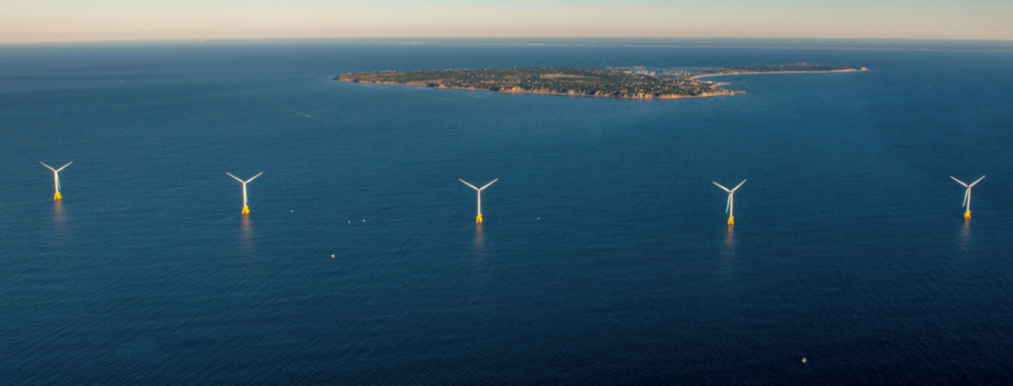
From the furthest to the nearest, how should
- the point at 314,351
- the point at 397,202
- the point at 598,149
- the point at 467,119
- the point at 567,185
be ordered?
the point at 467,119 < the point at 598,149 < the point at 567,185 < the point at 397,202 < the point at 314,351

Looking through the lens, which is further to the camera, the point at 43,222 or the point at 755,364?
the point at 43,222

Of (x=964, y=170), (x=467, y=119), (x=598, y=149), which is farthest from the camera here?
(x=467, y=119)

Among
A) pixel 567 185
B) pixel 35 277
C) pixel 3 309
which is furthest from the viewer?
pixel 567 185

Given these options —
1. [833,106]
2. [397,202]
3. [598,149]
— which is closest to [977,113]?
[833,106]

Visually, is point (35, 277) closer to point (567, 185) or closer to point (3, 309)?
point (3, 309)

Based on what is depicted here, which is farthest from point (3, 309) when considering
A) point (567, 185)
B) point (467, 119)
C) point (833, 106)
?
point (833, 106)

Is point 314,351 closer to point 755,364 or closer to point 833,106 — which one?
point 755,364
